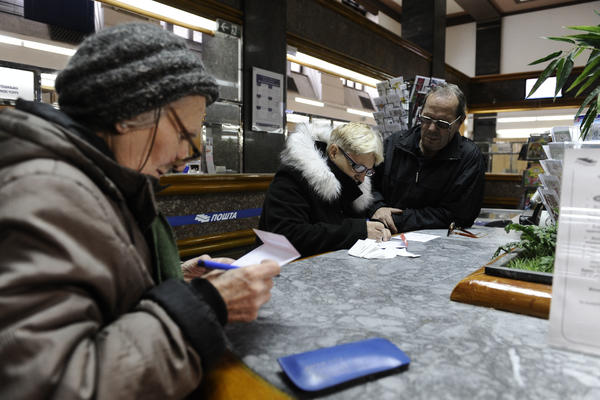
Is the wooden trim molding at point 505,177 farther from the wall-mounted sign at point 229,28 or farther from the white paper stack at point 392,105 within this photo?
the wall-mounted sign at point 229,28

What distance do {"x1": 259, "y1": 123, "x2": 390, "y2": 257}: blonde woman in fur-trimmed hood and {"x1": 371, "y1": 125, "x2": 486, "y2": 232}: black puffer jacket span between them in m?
0.57

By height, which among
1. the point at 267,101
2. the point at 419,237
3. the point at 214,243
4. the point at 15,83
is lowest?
the point at 214,243

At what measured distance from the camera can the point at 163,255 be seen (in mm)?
936

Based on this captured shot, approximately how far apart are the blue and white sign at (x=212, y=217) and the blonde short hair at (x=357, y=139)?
143cm

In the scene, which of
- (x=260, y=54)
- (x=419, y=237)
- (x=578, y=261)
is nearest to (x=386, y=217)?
(x=419, y=237)

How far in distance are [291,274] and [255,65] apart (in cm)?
342

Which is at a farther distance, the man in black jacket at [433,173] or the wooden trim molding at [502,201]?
the wooden trim molding at [502,201]

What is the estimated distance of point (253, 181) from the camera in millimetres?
3707

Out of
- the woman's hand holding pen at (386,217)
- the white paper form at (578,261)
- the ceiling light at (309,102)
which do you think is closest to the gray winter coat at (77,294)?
the white paper form at (578,261)

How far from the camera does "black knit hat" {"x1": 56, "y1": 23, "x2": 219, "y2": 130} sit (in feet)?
2.58

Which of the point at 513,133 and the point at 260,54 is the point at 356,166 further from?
the point at 513,133

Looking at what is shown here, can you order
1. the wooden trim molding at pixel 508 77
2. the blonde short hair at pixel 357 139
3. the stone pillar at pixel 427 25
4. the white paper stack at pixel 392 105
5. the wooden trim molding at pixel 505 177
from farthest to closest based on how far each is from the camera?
the wooden trim molding at pixel 508 77 → the stone pillar at pixel 427 25 → the wooden trim molding at pixel 505 177 → the white paper stack at pixel 392 105 → the blonde short hair at pixel 357 139

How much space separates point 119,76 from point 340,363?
67 cm

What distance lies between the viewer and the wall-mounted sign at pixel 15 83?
4.23 m
